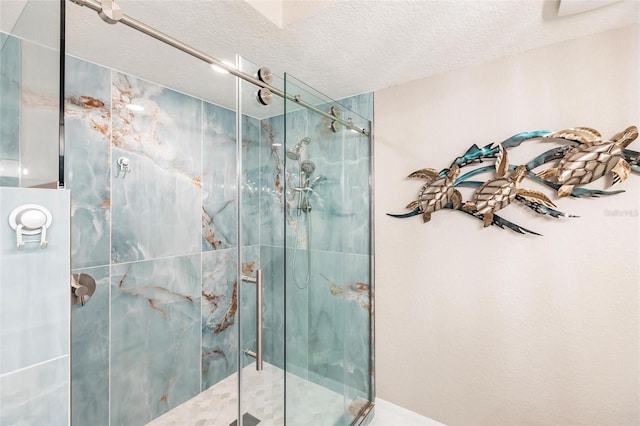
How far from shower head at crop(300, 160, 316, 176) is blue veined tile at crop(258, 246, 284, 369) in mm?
367

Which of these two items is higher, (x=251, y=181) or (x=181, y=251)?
(x=251, y=181)

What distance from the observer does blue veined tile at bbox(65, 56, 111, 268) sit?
1468mm

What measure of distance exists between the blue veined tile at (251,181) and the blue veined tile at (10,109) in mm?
628

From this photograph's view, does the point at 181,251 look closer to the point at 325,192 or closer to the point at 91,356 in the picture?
the point at 91,356

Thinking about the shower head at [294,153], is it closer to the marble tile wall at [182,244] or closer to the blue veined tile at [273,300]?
the marble tile wall at [182,244]

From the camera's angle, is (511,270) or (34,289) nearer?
(34,289)

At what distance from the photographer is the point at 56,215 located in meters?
0.67

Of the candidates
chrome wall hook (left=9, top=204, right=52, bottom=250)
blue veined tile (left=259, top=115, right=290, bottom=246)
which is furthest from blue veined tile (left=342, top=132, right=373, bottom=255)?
chrome wall hook (left=9, top=204, right=52, bottom=250)

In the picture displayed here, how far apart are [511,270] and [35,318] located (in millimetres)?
1838

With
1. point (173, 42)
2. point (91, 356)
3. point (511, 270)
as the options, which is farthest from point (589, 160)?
point (91, 356)

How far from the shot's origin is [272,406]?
1207 mm

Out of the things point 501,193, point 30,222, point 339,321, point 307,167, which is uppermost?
point 307,167

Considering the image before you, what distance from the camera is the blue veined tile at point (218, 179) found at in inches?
81.1

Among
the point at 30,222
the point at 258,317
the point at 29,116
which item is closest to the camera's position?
the point at 30,222
